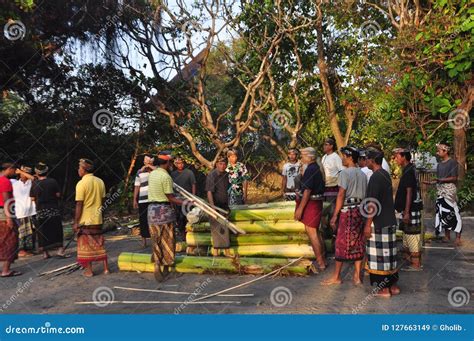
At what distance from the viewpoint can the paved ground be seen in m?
4.84

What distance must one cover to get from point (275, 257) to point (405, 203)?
212cm

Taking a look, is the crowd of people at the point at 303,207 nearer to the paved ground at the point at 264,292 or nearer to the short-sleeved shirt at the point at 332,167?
the short-sleeved shirt at the point at 332,167

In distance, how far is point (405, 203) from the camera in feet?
20.4

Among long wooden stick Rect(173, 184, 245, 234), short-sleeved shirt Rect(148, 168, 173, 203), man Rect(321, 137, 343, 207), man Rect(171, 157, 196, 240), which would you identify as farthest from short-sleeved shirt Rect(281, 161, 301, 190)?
short-sleeved shirt Rect(148, 168, 173, 203)

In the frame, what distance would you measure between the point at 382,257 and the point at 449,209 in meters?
3.45

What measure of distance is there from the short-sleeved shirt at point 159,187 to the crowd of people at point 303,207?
0.05ft

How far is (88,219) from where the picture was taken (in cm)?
643

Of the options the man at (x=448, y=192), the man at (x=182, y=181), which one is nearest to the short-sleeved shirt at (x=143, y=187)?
the man at (x=182, y=181)

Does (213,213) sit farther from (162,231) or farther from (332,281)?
(332,281)

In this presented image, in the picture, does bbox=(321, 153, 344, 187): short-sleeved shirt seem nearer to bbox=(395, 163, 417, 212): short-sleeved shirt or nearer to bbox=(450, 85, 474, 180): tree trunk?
bbox=(395, 163, 417, 212): short-sleeved shirt

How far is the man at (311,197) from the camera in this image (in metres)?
6.06

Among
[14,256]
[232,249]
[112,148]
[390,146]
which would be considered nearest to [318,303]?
[232,249]

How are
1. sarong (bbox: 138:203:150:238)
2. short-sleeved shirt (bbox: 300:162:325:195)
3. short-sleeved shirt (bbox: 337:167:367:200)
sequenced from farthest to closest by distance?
sarong (bbox: 138:203:150:238) → short-sleeved shirt (bbox: 300:162:325:195) → short-sleeved shirt (bbox: 337:167:367:200)

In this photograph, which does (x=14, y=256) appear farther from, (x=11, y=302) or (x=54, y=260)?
(x=11, y=302)
